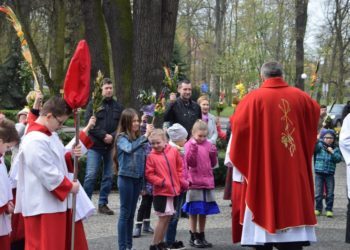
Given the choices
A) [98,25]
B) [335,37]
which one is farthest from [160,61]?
[335,37]

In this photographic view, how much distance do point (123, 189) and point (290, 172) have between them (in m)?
Result: 1.89

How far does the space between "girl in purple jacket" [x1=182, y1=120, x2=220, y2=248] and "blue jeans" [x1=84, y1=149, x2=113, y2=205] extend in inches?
77.5

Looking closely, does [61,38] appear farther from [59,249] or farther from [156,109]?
[59,249]

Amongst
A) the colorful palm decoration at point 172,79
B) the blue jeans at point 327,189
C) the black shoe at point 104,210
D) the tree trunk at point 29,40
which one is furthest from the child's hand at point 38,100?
the tree trunk at point 29,40

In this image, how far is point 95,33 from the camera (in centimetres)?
1485

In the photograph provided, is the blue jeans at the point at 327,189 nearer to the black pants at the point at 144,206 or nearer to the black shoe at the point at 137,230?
the black pants at the point at 144,206

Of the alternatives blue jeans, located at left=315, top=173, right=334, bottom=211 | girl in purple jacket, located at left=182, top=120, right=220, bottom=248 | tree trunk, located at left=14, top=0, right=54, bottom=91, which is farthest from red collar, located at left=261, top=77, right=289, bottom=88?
tree trunk, located at left=14, top=0, right=54, bottom=91

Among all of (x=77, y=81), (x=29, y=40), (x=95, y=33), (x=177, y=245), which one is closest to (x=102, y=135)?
(x=177, y=245)

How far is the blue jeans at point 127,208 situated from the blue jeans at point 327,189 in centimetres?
395

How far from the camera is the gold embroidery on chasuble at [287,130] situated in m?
6.52

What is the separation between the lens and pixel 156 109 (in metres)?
7.30

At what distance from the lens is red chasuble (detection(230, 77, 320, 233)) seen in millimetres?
6512

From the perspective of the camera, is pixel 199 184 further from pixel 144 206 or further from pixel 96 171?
pixel 96 171

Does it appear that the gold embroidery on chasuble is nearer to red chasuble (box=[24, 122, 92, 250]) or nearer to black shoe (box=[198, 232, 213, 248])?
black shoe (box=[198, 232, 213, 248])
